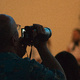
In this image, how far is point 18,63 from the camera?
95 cm

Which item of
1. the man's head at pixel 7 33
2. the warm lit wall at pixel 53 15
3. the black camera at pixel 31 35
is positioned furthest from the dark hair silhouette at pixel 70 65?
the warm lit wall at pixel 53 15

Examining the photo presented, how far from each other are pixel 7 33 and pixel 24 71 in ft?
0.62

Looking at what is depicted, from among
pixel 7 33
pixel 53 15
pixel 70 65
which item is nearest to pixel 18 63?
pixel 7 33

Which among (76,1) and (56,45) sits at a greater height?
(76,1)

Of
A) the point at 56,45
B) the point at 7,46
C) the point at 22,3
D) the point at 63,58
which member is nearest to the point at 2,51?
the point at 7,46

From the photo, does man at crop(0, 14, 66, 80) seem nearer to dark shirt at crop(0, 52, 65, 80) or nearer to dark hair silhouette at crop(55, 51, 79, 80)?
dark shirt at crop(0, 52, 65, 80)

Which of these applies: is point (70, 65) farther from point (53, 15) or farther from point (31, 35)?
point (53, 15)

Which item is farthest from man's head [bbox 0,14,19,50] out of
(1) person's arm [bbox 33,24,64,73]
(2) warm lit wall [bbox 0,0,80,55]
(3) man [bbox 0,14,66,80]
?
(2) warm lit wall [bbox 0,0,80,55]

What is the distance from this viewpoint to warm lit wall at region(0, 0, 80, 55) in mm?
4742

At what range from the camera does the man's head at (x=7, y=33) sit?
1.00 metres

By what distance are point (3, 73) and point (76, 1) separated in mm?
4802

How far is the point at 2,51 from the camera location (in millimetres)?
1010

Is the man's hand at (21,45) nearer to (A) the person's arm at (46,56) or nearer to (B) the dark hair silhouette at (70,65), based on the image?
(A) the person's arm at (46,56)

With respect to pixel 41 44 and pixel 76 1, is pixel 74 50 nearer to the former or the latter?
pixel 76 1
